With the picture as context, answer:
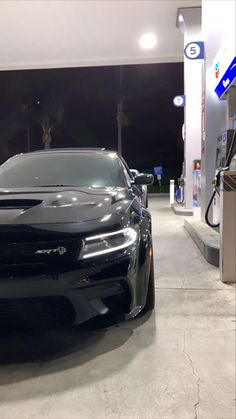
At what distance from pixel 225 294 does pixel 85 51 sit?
1047 centimetres

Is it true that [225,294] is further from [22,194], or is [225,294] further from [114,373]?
[22,194]

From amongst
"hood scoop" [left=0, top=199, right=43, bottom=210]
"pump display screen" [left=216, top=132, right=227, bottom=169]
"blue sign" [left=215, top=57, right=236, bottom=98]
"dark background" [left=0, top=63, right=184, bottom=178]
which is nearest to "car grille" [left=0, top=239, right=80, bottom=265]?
"hood scoop" [left=0, top=199, right=43, bottom=210]

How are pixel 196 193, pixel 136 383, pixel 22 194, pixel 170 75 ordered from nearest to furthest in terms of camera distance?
pixel 136 383, pixel 22 194, pixel 196 193, pixel 170 75

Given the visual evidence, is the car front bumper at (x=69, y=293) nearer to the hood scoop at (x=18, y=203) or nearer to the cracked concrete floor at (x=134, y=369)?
the cracked concrete floor at (x=134, y=369)

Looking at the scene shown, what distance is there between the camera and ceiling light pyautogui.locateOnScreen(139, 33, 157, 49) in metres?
11.2

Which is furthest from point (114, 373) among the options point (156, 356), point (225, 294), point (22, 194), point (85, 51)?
point (85, 51)

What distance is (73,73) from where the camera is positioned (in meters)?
41.4

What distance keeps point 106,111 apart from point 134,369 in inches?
1879

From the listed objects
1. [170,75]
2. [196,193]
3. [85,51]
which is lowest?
[196,193]

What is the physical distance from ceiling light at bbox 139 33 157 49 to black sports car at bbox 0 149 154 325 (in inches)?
367

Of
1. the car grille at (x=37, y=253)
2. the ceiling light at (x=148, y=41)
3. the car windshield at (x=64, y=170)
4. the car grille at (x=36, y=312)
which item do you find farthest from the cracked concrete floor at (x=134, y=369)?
the ceiling light at (x=148, y=41)

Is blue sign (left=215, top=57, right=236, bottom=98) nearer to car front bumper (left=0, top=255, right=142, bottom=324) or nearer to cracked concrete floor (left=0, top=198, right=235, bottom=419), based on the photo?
cracked concrete floor (left=0, top=198, right=235, bottom=419)

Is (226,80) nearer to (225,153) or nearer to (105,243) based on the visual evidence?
(225,153)

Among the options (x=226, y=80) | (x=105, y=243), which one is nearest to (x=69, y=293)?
(x=105, y=243)
